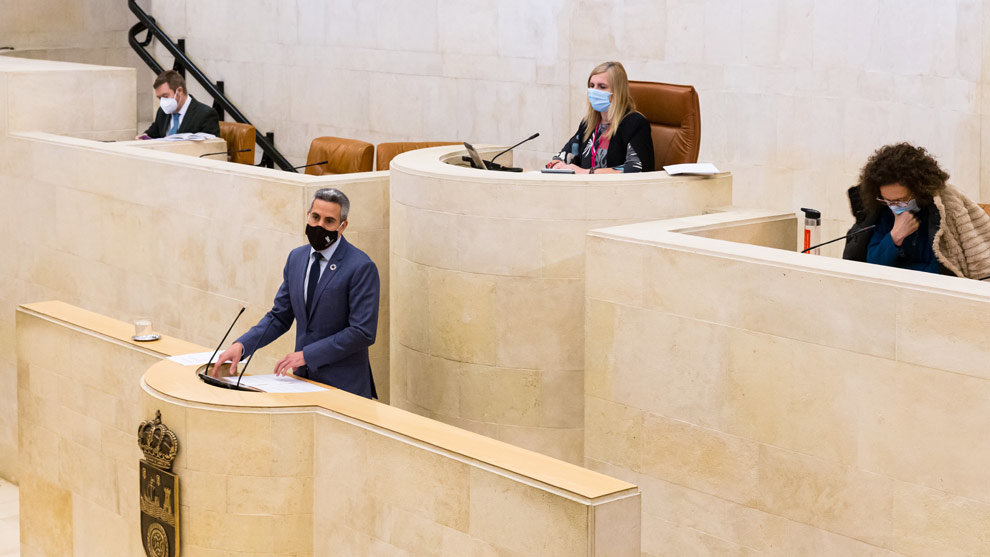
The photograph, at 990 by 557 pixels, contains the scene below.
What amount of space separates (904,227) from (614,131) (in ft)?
6.29

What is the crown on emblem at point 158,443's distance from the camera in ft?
15.9

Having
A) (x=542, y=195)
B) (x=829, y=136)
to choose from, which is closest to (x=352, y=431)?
(x=542, y=195)

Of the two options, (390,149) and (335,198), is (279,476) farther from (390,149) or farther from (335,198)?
(390,149)

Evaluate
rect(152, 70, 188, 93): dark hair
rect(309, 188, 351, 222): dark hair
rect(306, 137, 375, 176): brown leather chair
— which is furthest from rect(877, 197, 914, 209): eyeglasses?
rect(152, 70, 188, 93): dark hair

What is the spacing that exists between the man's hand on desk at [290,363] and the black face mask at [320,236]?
0.45 metres

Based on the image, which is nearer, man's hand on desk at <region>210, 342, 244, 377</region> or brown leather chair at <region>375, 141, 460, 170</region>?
man's hand on desk at <region>210, 342, 244, 377</region>

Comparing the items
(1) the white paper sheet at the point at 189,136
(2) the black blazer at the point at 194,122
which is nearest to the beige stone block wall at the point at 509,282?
(1) the white paper sheet at the point at 189,136

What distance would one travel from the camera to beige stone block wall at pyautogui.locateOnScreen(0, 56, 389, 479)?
6.83 m

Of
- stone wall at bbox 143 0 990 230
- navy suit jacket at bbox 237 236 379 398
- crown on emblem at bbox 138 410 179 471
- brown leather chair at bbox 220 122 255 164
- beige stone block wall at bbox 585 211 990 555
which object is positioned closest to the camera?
beige stone block wall at bbox 585 211 990 555

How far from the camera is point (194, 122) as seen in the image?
8859 mm

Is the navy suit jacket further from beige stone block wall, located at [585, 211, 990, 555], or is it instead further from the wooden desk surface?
beige stone block wall, located at [585, 211, 990, 555]

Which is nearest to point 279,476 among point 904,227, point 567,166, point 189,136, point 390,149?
point 567,166

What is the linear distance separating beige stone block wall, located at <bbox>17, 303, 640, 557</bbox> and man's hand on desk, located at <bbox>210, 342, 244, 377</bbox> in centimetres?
10

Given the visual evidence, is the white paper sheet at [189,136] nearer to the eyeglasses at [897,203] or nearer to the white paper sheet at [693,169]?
the white paper sheet at [693,169]
